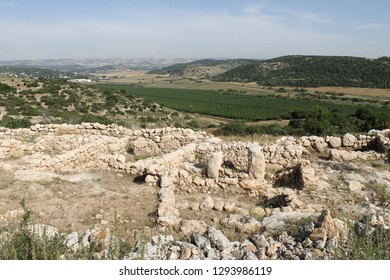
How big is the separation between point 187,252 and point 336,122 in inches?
1233

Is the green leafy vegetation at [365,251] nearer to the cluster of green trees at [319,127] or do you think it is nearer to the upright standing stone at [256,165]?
the upright standing stone at [256,165]

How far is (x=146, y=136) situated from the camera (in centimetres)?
1481

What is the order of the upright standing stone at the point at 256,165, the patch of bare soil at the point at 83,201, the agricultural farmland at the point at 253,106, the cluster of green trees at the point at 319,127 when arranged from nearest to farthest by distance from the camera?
the patch of bare soil at the point at 83,201 < the upright standing stone at the point at 256,165 < the cluster of green trees at the point at 319,127 < the agricultural farmland at the point at 253,106

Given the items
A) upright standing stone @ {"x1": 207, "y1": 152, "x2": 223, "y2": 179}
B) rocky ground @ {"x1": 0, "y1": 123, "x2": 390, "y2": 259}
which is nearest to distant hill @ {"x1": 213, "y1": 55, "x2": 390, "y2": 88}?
rocky ground @ {"x1": 0, "y1": 123, "x2": 390, "y2": 259}

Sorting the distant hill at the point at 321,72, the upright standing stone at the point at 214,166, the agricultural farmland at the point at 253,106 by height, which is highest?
the distant hill at the point at 321,72

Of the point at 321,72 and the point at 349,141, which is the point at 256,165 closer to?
the point at 349,141

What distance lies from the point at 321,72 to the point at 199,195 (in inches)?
4336

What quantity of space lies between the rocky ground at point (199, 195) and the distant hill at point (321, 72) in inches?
3435

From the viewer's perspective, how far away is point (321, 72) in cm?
10788

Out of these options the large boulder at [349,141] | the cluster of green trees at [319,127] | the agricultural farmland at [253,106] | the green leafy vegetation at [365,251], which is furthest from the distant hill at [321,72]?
the green leafy vegetation at [365,251]

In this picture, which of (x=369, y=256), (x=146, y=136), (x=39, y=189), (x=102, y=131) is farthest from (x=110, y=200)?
(x=102, y=131)

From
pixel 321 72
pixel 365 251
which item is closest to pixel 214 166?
pixel 365 251

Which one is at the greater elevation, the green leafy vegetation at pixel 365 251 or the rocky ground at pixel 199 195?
the green leafy vegetation at pixel 365 251

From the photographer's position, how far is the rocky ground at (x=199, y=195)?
17.7 ft
